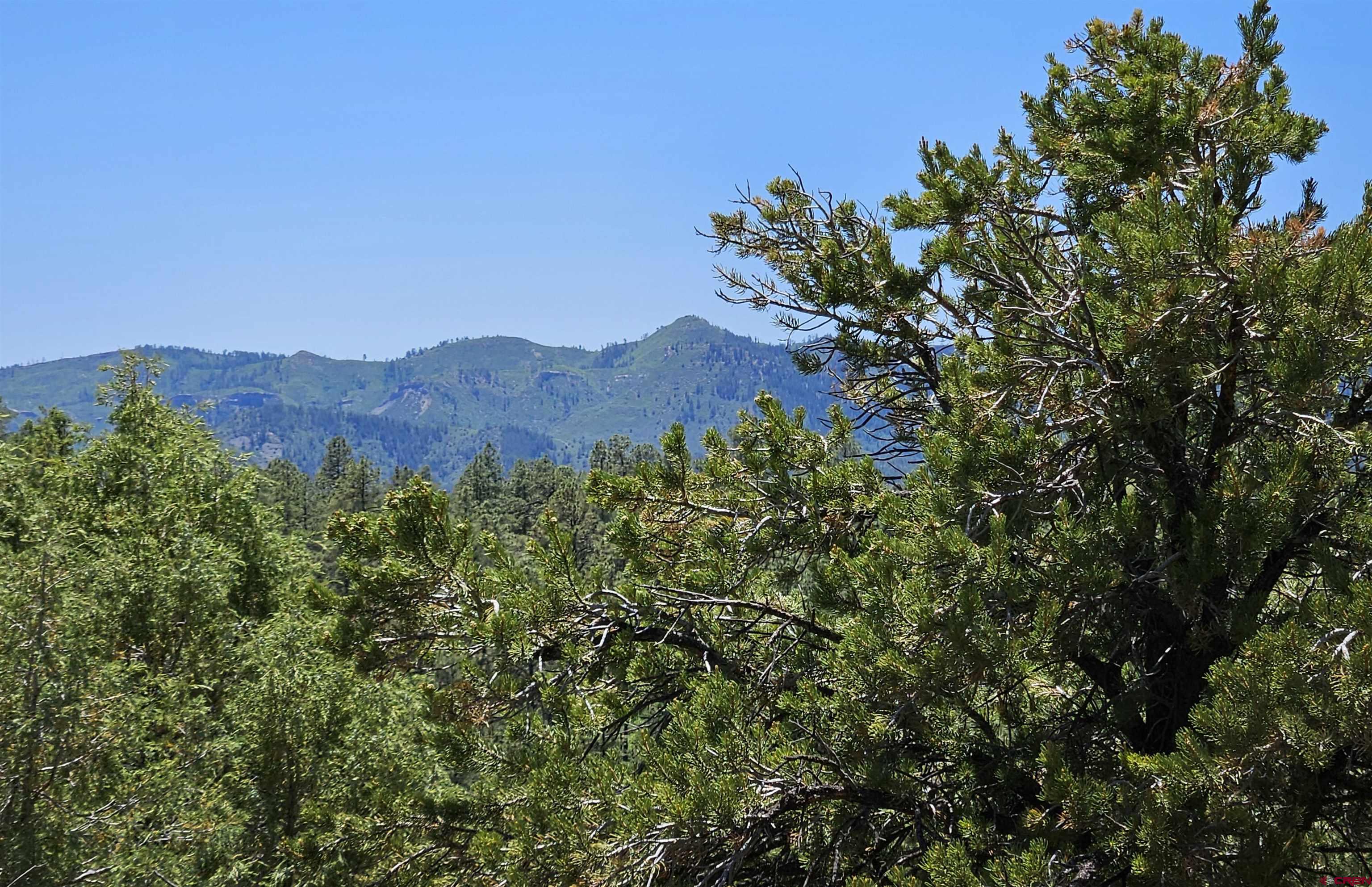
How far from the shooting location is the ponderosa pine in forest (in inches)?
149

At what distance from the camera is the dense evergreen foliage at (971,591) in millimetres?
3822

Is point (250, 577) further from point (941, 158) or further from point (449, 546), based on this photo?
point (941, 158)

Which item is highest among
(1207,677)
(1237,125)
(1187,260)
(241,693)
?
(1237,125)

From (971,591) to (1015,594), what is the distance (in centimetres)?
25

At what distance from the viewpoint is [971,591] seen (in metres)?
3.94

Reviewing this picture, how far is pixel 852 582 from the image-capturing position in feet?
16.6

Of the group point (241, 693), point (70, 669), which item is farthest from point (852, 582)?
Result: point (241, 693)

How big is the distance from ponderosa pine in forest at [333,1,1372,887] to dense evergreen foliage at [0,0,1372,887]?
0.08 feet

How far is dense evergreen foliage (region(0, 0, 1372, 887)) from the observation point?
12.5ft

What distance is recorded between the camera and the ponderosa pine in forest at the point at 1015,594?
12.4ft

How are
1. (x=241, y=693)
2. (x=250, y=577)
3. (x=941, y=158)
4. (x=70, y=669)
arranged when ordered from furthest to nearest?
(x=250, y=577) → (x=241, y=693) → (x=70, y=669) → (x=941, y=158)

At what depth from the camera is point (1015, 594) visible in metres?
4.04

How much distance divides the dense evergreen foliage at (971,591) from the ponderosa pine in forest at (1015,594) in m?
0.02

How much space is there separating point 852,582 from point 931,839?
1.38 metres
